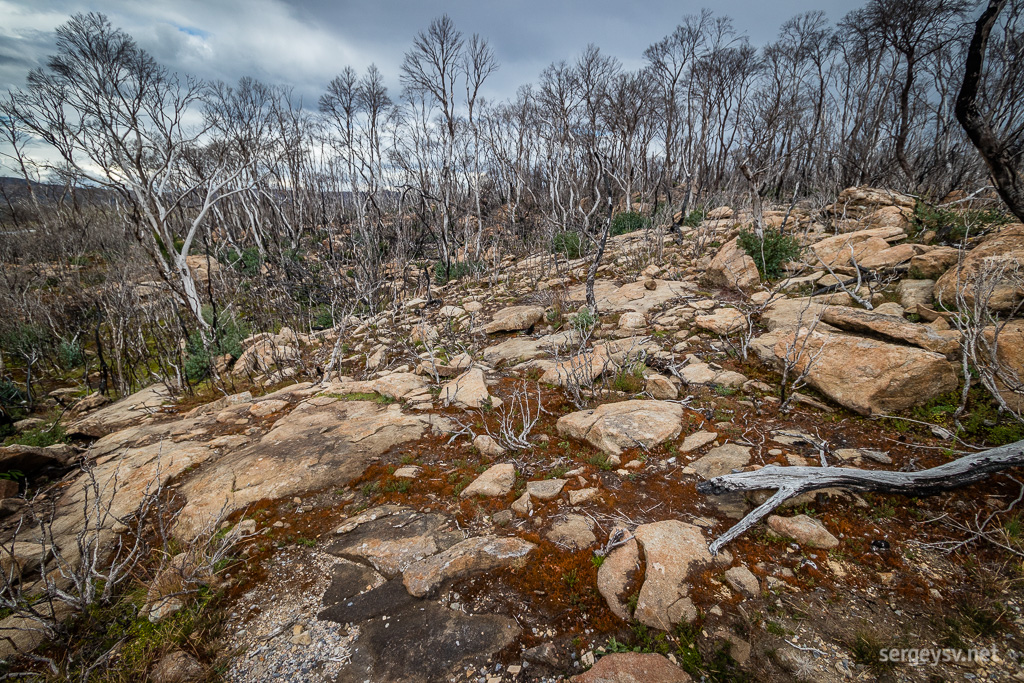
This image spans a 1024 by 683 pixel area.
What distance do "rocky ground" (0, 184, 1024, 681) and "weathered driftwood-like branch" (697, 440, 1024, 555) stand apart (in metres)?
0.12

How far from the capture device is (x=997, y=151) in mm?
2375

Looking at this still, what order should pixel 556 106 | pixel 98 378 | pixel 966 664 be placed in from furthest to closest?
pixel 556 106 < pixel 98 378 < pixel 966 664

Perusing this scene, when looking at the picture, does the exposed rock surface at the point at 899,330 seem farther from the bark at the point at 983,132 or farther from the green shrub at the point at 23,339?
the green shrub at the point at 23,339

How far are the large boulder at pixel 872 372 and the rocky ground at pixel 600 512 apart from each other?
0.06 ft

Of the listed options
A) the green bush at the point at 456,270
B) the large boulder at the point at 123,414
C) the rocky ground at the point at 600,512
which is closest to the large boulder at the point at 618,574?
the rocky ground at the point at 600,512

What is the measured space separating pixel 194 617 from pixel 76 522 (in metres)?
2.14

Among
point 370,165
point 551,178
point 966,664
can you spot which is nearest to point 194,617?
point 966,664

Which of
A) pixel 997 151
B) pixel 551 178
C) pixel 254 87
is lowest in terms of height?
pixel 997 151

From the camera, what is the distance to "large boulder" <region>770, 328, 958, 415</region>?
3.32 metres

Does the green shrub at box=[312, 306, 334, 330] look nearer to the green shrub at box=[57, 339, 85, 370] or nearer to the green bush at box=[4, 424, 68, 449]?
the green shrub at box=[57, 339, 85, 370]

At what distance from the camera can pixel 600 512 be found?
2641 millimetres

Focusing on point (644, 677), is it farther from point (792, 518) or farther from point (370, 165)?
point (370, 165)

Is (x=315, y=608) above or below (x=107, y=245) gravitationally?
below

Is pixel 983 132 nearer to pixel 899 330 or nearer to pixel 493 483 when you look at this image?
pixel 899 330
